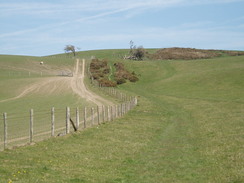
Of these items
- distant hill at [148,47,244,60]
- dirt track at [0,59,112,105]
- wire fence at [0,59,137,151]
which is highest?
distant hill at [148,47,244,60]

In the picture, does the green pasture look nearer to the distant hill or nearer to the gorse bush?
the gorse bush

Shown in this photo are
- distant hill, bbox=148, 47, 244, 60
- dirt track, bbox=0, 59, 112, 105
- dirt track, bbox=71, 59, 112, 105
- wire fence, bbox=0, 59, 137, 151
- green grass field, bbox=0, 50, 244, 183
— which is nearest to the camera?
green grass field, bbox=0, 50, 244, 183

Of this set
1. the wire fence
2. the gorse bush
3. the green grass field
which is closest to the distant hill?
the gorse bush

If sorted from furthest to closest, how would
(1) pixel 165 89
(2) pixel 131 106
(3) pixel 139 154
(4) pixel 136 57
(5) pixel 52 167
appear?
(4) pixel 136 57 → (1) pixel 165 89 → (2) pixel 131 106 → (3) pixel 139 154 → (5) pixel 52 167

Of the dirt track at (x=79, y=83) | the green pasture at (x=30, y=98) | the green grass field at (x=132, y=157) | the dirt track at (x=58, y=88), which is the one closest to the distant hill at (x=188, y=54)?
the dirt track at (x=79, y=83)

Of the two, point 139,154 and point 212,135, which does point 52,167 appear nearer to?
point 139,154

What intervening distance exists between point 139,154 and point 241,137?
22.7ft

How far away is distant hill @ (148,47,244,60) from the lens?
168375 millimetres

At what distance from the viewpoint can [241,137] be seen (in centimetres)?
2245

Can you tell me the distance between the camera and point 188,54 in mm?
172125

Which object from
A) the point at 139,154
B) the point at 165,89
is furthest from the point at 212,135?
the point at 165,89

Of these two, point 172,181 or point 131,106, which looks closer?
point 172,181

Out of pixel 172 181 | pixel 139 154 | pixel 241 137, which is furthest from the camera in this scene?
pixel 241 137

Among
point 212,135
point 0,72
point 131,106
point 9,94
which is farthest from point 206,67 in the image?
point 212,135
